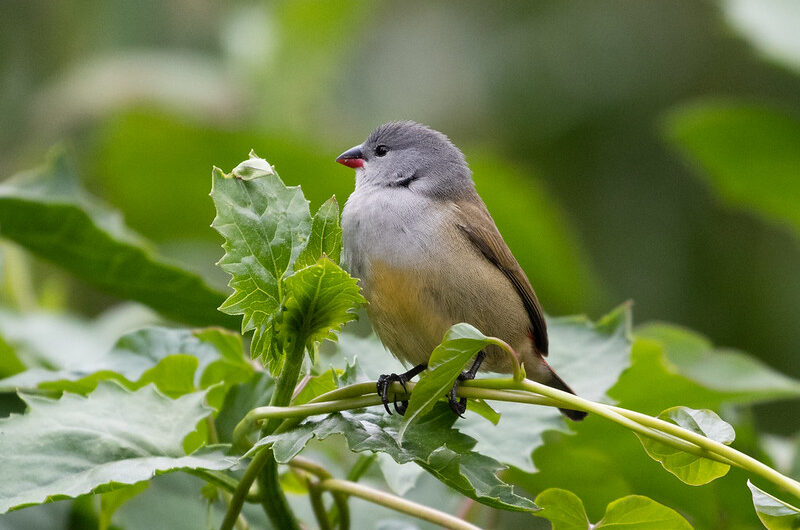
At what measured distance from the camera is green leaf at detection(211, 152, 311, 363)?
4.93 ft

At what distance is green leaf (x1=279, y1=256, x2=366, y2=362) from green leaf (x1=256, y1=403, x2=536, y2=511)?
0.14m

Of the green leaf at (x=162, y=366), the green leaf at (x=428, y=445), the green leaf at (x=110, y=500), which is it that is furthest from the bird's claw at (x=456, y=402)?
the green leaf at (x=110, y=500)

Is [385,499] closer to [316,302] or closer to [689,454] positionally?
[316,302]

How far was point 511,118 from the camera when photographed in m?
7.39

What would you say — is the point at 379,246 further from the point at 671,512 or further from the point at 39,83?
the point at 39,83

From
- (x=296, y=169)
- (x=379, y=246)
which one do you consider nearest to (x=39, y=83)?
(x=296, y=169)

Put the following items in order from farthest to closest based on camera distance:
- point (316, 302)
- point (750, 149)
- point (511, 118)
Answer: point (511, 118), point (750, 149), point (316, 302)

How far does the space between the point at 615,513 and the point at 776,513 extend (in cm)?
24

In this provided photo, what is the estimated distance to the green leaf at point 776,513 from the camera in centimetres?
142

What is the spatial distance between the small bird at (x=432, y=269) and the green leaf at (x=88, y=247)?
391 millimetres

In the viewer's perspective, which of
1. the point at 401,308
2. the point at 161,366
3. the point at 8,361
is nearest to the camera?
the point at 161,366

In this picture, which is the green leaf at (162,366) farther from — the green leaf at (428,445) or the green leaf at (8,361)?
the green leaf at (428,445)

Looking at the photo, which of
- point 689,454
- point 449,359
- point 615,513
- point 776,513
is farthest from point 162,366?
point 776,513

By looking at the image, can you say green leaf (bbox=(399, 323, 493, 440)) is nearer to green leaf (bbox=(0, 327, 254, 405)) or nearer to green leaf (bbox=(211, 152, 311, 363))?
green leaf (bbox=(211, 152, 311, 363))
